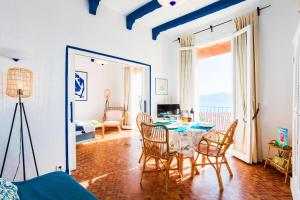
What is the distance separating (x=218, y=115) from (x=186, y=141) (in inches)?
149

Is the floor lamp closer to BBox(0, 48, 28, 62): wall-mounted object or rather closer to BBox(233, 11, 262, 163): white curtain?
BBox(0, 48, 28, 62): wall-mounted object

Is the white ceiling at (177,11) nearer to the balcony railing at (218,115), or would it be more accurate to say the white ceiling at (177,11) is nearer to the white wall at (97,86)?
the balcony railing at (218,115)

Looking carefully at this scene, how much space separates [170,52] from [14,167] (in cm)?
419

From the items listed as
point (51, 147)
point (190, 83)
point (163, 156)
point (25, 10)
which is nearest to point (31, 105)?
point (51, 147)

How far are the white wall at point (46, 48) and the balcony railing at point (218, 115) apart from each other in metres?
3.90

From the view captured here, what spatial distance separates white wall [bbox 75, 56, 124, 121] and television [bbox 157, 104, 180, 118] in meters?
3.08

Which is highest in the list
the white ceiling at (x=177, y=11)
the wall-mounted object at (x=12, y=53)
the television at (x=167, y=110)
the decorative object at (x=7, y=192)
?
the white ceiling at (x=177, y=11)

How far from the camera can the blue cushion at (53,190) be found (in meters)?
1.17

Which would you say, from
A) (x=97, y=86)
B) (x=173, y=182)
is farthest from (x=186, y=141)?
(x=97, y=86)

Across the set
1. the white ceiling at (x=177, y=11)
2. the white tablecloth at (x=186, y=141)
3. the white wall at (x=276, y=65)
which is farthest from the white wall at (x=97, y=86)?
the white wall at (x=276, y=65)

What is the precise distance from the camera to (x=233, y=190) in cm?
227

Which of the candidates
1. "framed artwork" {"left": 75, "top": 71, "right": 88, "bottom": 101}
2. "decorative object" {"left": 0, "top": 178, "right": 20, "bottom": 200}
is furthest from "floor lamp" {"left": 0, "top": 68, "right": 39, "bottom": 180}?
"framed artwork" {"left": 75, "top": 71, "right": 88, "bottom": 101}

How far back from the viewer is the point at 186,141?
2.31m

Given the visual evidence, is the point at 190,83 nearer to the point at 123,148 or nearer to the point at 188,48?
the point at 188,48
